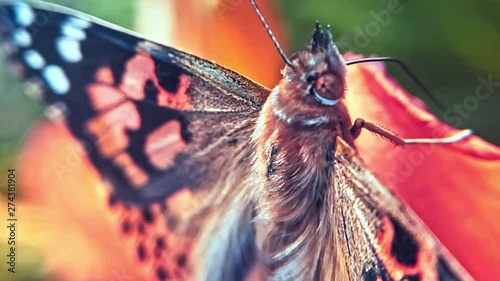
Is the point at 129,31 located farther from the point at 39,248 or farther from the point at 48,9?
the point at 39,248

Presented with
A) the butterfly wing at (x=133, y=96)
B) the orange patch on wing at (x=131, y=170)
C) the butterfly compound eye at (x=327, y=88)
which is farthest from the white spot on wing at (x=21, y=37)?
the butterfly compound eye at (x=327, y=88)

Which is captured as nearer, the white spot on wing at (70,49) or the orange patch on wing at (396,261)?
the orange patch on wing at (396,261)

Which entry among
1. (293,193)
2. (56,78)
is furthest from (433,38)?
(56,78)

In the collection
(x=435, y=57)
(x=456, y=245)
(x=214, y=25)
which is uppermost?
(x=214, y=25)

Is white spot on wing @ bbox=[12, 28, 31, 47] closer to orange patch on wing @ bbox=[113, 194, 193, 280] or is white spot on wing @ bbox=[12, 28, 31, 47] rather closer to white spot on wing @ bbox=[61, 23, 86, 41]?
white spot on wing @ bbox=[61, 23, 86, 41]

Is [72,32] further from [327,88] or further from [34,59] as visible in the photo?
[327,88]

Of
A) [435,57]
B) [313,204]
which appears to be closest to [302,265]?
[313,204]

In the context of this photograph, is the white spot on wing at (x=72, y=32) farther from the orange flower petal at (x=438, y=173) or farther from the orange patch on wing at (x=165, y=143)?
the orange flower petal at (x=438, y=173)

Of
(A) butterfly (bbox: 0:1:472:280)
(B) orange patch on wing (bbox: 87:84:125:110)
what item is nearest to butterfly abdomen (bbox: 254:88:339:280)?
(A) butterfly (bbox: 0:1:472:280)
